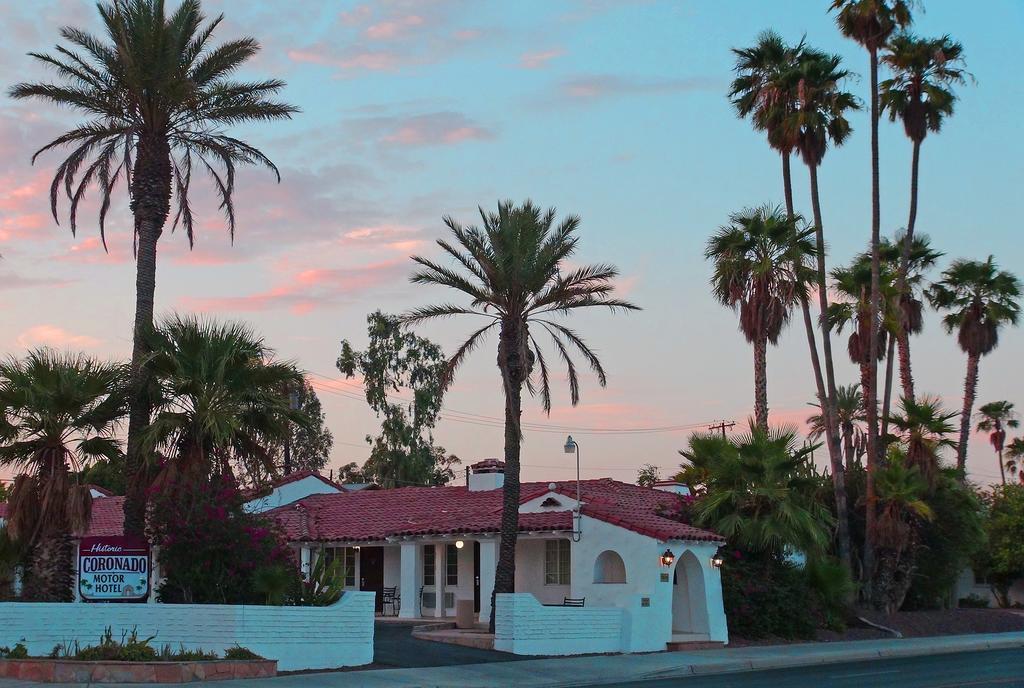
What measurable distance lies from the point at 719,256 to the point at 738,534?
1191 cm

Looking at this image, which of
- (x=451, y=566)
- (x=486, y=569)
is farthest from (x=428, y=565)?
(x=486, y=569)

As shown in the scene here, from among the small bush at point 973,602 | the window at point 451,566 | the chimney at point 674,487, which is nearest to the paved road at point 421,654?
the window at point 451,566

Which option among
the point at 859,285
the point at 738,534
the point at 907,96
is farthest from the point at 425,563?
the point at 907,96

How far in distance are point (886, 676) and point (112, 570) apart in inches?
590

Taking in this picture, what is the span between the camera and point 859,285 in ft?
152

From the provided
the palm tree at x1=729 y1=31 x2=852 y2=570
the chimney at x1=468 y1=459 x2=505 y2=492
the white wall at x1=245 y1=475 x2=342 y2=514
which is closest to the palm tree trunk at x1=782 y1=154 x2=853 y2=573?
the palm tree at x1=729 y1=31 x2=852 y2=570

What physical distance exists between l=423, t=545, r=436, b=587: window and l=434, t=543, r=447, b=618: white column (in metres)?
0.60

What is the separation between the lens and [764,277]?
133 ft

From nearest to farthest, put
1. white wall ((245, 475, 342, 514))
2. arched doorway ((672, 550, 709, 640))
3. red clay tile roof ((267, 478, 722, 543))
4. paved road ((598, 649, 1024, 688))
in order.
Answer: paved road ((598, 649, 1024, 688)) < arched doorway ((672, 550, 709, 640)) < red clay tile roof ((267, 478, 722, 543)) < white wall ((245, 475, 342, 514))

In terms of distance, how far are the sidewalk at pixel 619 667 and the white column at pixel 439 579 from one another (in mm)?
9296

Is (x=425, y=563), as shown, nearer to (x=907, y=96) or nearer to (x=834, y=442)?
(x=834, y=442)

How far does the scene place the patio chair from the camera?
3788 centimetres

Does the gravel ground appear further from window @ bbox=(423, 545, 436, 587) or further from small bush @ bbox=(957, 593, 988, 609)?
window @ bbox=(423, 545, 436, 587)

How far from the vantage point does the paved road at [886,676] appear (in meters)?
22.0
